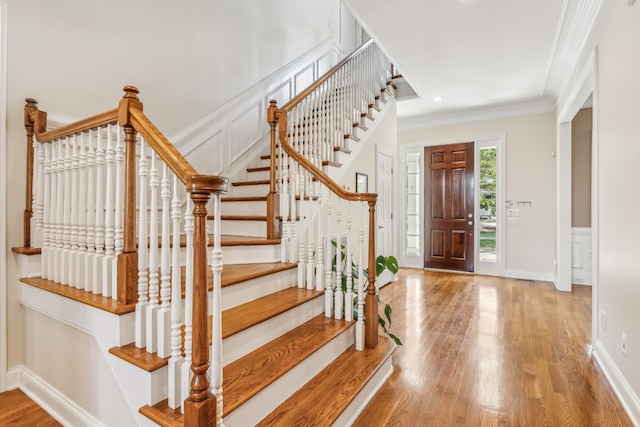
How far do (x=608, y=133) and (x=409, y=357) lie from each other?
2151 mm

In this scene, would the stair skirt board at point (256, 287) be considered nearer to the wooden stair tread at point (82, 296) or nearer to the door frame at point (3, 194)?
the wooden stair tread at point (82, 296)

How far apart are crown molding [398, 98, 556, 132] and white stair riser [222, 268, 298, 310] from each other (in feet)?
15.1

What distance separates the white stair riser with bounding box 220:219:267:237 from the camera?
2866mm

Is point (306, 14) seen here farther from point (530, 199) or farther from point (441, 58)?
point (530, 199)

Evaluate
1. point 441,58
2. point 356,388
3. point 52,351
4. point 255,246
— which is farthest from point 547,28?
point 52,351

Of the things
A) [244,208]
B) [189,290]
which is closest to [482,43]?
[244,208]

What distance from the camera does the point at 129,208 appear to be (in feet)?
4.66

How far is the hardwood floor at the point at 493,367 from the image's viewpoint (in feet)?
6.01

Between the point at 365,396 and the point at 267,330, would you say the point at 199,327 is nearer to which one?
the point at 267,330

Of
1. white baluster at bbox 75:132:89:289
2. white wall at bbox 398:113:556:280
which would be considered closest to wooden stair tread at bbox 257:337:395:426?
white baluster at bbox 75:132:89:289

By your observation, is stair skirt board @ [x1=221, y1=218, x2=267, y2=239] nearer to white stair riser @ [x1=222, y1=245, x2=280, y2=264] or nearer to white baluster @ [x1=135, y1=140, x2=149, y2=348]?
white stair riser @ [x1=222, y1=245, x2=280, y2=264]

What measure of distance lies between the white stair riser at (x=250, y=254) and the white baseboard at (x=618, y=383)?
2308mm

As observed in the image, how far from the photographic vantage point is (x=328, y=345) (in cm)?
202

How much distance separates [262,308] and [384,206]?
10.7ft
